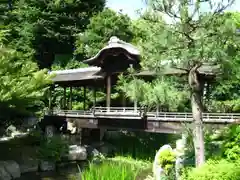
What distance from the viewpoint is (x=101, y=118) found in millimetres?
17312

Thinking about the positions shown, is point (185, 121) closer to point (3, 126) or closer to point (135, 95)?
point (135, 95)

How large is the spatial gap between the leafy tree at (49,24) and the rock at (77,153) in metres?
13.9

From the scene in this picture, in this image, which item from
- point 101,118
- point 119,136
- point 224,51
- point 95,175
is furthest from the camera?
point 119,136

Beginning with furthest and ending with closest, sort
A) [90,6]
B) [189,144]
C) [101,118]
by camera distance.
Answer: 1. [90,6]
2. [101,118]
3. [189,144]

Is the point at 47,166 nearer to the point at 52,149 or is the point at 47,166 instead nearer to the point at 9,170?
the point at 52,149

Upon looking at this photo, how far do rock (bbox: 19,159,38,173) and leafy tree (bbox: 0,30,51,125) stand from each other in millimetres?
2131

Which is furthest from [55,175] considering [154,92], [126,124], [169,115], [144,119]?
[154,92]

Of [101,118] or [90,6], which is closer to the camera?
[101,118]

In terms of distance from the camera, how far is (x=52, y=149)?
1617 cm

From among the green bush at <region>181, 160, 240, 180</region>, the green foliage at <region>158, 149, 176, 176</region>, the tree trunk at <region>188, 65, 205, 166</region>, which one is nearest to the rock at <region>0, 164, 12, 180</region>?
the green foliage at <region>158, 149, 176, 176</region>

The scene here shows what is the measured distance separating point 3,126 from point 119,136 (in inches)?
261

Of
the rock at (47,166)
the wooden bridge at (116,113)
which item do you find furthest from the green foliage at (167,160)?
the rock at (47,166)

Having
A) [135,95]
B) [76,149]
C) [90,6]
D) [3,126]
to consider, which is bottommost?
[76,149]

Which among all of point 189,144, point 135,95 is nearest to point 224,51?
point 135,95
